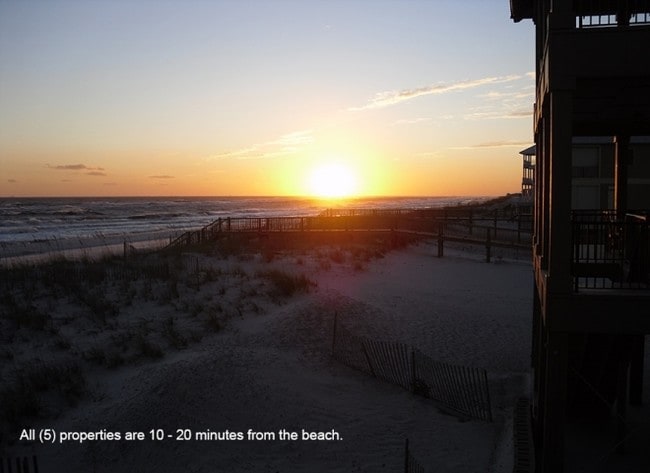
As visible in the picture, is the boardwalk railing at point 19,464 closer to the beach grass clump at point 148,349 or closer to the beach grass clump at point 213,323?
the beach grass clump at point 148,349

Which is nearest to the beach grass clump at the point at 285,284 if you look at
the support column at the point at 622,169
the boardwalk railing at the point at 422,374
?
the boardwalk railing at the point at 422,374

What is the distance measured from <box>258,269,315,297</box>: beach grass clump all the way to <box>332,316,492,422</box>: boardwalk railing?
4.69 m

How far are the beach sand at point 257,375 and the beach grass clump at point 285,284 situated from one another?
125 millimetres

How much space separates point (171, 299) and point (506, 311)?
1096cm

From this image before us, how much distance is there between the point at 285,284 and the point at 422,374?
7669 millimetres

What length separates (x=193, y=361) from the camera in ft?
38.0

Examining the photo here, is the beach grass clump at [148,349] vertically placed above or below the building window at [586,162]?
below

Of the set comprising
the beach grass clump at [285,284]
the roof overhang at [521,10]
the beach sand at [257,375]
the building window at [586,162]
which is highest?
the roof overhang at [521,10]

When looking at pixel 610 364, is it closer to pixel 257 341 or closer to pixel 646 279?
pixel 646 279

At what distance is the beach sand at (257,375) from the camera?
9.02 meters

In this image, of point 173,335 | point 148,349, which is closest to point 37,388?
point 148,349

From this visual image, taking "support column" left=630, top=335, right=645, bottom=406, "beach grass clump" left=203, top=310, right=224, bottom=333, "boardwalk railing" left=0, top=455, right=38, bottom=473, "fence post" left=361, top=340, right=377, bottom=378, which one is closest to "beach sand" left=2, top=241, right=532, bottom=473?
"beach grass clump" left=203, top=310, right=224, bottom=333

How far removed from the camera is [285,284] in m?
18.4

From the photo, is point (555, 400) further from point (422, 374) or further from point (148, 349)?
point (148, 349)
